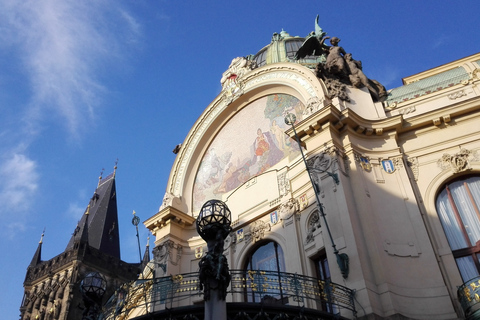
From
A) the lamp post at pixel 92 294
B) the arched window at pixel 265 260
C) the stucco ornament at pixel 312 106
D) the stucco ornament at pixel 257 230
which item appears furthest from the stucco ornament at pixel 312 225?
the lamp post at pixel 92 294

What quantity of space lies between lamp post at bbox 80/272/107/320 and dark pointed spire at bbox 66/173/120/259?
46.5m

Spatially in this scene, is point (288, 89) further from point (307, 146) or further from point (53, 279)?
point (53, 279)

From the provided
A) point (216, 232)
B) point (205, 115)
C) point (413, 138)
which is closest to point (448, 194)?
point (413, 138)

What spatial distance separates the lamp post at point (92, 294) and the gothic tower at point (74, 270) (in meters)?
38.0

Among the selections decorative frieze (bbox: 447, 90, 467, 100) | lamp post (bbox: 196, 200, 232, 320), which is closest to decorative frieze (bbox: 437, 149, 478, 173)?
decorative frieze (bbox: 447, 90, 467, 100)

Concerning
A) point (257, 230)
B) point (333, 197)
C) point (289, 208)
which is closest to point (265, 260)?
point (257, 230)

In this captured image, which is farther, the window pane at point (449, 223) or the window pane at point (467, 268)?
the window pane at point (449, 223)

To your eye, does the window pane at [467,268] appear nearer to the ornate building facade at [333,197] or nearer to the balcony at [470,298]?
the ornate building facade at [333,197]

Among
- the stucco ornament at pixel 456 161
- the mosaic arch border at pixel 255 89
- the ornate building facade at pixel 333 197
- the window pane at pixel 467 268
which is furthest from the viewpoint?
the mosaic arch border at pixel 255 89

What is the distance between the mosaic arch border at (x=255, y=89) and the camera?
17.8m

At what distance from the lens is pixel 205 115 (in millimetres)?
22078

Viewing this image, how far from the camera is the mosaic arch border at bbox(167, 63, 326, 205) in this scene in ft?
58.3

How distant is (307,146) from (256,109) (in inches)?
207

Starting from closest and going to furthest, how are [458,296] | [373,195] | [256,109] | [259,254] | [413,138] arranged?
[458,296], [373,195], [413,138], [259,254], [256,109]
